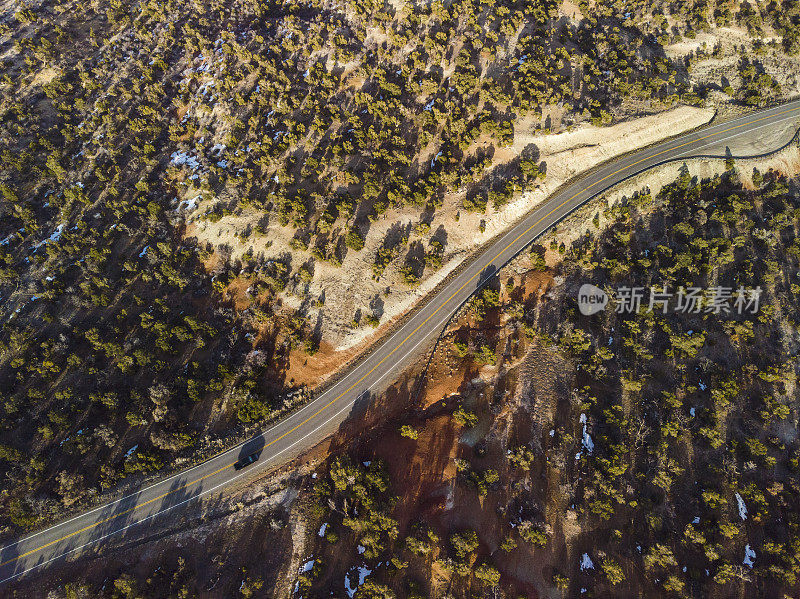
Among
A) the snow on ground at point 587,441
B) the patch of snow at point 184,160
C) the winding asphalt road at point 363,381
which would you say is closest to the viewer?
the winding asphalt road at point 363,381

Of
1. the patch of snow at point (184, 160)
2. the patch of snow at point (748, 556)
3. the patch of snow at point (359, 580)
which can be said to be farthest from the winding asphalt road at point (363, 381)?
the patch of snow at point (184, 160)

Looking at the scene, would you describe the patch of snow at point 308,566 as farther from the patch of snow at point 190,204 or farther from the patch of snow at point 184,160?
the patch of snow at point 184,160

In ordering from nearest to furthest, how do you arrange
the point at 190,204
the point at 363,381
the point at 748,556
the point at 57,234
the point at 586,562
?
1. the point at 586,562
2. the point at 748,556
3. the point at 363,381
4. the point at 57,234
5. the point at 190,204

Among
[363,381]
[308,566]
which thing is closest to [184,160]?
[363,381]

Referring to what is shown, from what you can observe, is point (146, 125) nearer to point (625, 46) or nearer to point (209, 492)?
point (209, 492)

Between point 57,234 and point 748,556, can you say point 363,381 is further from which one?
point 57,234

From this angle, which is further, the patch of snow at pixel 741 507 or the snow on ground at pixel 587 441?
the snow on ground at pixel 587 441

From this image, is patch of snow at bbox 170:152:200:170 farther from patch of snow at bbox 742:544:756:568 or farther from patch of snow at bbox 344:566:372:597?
patch of snow at bbox 742:544:756:568

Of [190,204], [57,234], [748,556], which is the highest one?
[190,204]

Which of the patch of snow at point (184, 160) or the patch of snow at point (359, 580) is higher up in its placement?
the patch of snow at point (184, 160)
